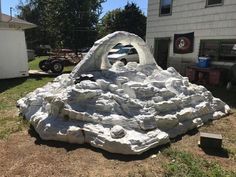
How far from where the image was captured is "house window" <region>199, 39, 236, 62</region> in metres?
11.6

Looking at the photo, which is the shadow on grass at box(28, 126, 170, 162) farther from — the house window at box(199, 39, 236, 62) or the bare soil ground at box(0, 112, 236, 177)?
the house window at box(199, 39, 236, 62)

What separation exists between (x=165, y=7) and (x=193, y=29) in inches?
91.4

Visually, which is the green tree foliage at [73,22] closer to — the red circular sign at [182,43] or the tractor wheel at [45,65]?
the tractor wheel at [45,65]

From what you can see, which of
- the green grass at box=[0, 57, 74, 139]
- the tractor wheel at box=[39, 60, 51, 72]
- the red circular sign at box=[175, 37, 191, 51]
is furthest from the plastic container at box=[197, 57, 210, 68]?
the tractor wheel at box=[39, 60, 51, 72]

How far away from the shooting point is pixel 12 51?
1305cm

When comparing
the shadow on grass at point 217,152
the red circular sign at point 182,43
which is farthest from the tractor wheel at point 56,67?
the shadow on grass at point 217,152

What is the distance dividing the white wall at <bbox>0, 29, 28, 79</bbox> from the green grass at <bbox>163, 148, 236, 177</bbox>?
10412 millimetres

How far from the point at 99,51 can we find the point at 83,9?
23.9 metres

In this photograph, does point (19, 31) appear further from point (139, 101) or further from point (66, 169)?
point (66, 169)

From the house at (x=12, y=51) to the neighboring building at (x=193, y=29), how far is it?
22.5 ft

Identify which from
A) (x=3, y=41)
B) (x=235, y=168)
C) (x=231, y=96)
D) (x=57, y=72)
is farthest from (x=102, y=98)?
(x=57, y=72)

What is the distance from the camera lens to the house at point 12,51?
12.7 m

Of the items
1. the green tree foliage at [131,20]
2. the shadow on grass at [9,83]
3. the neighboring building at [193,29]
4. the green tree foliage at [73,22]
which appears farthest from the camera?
the green tree foliage at [131,20]

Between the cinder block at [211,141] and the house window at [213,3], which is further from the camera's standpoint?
the house window at [213,3]
